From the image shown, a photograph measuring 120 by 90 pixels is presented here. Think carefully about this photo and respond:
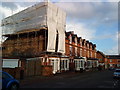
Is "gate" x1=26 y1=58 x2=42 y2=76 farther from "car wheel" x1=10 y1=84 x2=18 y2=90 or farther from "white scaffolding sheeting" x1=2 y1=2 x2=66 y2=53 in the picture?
"car wheel" x1=10 y1=84 x2=18 y2=90

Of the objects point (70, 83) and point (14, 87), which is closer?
point (14, 87)

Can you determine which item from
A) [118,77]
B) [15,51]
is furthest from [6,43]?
[118,77]

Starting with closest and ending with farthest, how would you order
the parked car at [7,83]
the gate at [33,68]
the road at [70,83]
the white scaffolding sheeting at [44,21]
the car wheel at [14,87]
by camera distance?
the parked car at [7,83] → the car wheel at [14,87] → the road at [70,83] → the gate at [33,68] → the white scaffolding sheeting at [44,21]

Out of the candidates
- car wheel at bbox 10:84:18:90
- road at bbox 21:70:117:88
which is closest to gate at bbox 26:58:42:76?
road at bbox 21:70:117:88

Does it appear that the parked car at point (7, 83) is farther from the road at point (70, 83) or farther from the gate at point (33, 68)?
the gate at point (33, 68)

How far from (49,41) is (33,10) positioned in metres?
Answer: 8.65

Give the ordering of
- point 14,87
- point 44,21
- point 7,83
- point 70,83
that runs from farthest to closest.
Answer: point 44,21
point 70,83
point 14,87
point 7,83

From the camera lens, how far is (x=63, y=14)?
108ft

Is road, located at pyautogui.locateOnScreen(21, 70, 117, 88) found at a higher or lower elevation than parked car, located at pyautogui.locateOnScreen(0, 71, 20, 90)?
lower

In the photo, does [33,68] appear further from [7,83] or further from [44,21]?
[7,83]

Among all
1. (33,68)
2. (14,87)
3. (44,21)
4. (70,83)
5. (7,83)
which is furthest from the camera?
(44,21)

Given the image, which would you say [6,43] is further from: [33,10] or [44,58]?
[44,58]

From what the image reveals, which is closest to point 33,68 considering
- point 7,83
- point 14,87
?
point 14,87

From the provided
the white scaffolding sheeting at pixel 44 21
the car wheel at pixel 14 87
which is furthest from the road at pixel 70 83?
the white scaffolding sheeting at pixel 44 21
